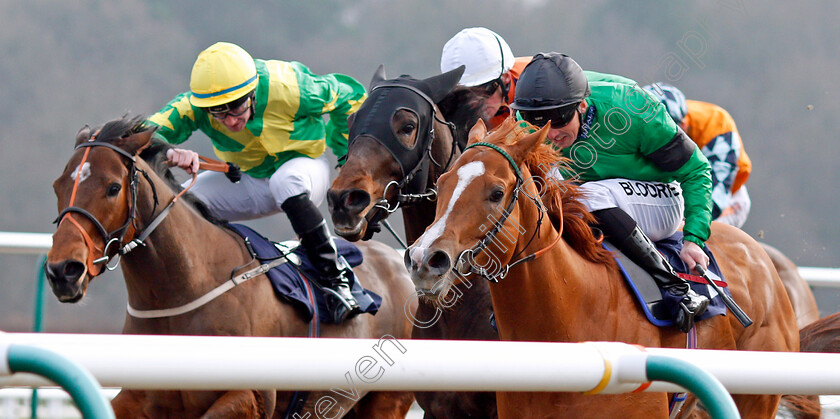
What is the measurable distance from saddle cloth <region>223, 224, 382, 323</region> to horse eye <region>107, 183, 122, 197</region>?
55 cm

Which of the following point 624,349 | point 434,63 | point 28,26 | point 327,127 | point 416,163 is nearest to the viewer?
point 624,349

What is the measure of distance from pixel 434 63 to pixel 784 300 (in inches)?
151

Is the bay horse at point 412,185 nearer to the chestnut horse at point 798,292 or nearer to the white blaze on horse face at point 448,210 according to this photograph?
the white blaze on horse face at point 448,210

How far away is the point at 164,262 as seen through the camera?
9.78 feet

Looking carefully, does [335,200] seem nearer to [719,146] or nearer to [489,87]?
[489,87]

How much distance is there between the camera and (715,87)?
6426mm

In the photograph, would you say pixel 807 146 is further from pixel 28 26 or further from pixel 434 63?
pixel 28 26

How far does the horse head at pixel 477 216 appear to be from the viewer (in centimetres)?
196

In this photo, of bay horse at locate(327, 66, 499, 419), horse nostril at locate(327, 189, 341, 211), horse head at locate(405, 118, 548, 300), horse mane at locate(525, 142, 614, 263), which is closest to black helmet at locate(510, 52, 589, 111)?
horse mane at locate(525, 142, 614, 263)

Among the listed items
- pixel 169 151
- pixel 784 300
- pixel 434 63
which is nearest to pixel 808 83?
pixel 434 63

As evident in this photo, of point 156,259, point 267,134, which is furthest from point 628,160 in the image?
point 156,259

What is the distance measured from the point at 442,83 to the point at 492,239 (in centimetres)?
112

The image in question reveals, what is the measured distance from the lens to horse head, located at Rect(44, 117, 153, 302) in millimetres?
2686

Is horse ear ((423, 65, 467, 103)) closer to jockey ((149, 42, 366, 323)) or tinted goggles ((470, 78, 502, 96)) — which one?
tinted goggles ((470, 78, 502, 96))
